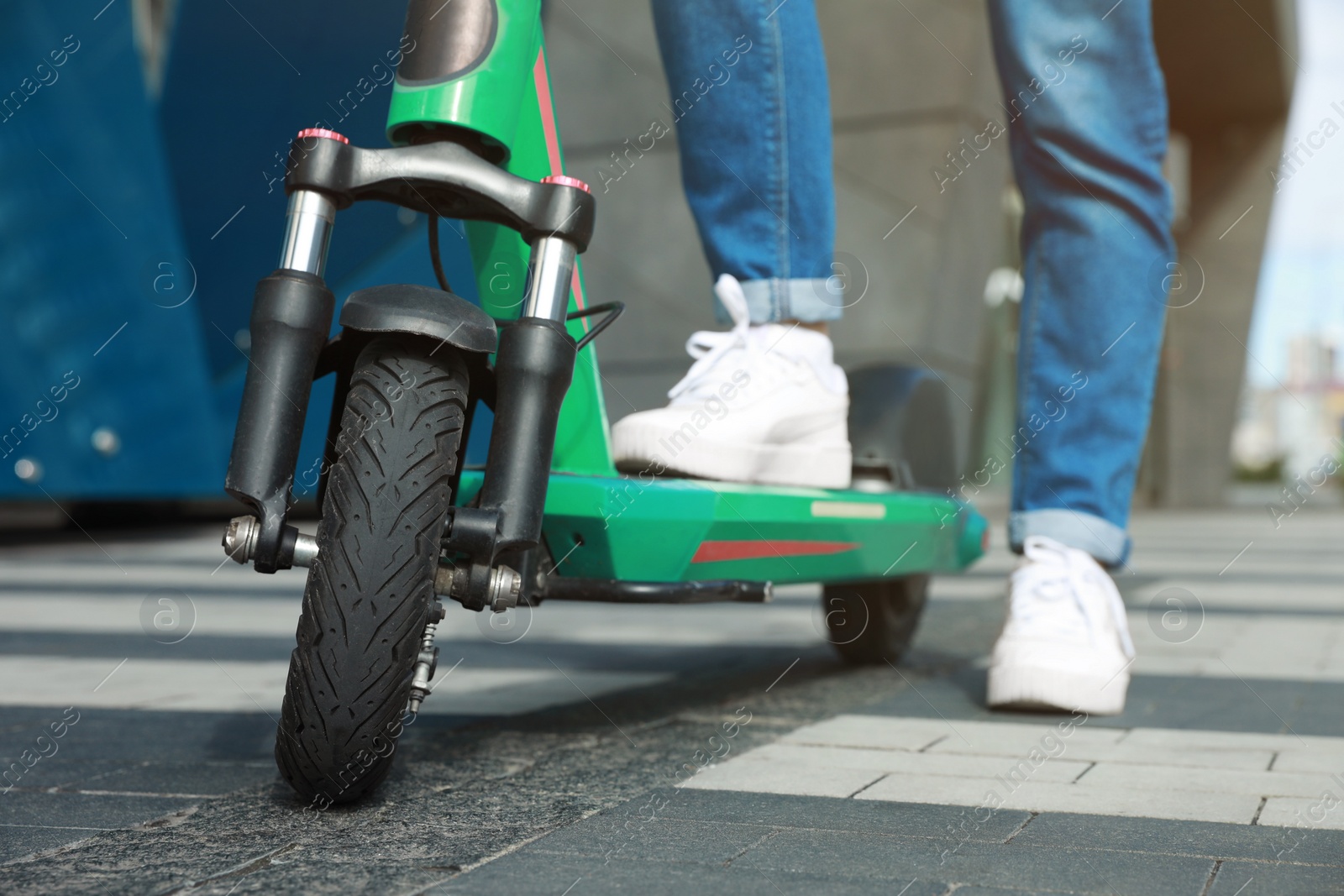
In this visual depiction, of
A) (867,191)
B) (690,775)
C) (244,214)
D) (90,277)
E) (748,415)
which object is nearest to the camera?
(690,775)

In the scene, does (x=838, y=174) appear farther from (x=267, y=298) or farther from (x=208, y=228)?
(x=267, y=298)

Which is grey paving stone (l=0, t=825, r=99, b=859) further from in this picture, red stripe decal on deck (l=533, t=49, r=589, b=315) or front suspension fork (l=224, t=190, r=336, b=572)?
red stripe decal on deck (l=533, t=49, r=589, b=315)

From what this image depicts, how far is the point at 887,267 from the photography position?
29.3 feet

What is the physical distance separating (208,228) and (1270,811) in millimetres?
7104

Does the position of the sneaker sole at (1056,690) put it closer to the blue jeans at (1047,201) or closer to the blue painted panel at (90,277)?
the blue jeans at (1047,201)

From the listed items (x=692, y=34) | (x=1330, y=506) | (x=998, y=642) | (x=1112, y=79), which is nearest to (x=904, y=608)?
(x=998, y=642)

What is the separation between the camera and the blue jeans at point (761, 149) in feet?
6.40

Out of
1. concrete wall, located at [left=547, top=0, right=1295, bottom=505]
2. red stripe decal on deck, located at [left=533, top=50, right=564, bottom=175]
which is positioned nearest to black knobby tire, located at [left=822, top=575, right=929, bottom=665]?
red stripe decal on deck, located at [left=533, top=50, right=564, bottom=175]

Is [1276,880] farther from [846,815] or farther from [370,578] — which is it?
[370,578]

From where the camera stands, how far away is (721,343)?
75.9 inches

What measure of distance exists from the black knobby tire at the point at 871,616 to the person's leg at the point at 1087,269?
49 centimetres

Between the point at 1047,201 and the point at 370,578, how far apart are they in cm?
143

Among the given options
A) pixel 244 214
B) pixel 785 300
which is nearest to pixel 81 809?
pixel 785 300

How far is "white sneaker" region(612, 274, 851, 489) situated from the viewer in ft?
5.83
